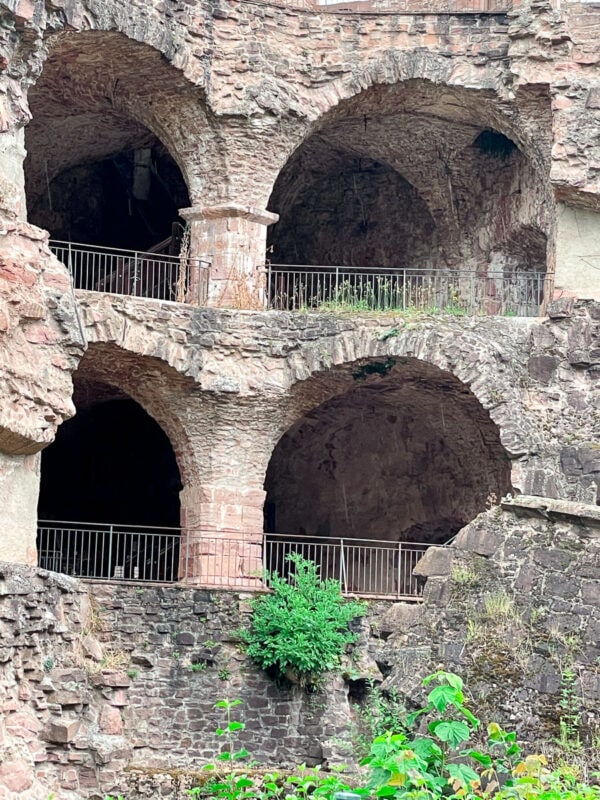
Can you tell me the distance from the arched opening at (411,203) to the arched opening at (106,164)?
1699mm

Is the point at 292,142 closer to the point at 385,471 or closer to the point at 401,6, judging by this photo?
the point at 401,6

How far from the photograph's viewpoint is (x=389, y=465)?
23797 millimetres

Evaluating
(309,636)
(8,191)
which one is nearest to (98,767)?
(309,636)

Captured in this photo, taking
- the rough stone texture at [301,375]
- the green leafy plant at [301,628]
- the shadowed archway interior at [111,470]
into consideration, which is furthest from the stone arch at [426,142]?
the green leafy plant at [301,628]

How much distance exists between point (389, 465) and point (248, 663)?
5.96 meters

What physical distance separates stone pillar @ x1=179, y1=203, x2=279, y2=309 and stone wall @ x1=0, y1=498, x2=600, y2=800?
12.6 ft

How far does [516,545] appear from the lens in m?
11.3

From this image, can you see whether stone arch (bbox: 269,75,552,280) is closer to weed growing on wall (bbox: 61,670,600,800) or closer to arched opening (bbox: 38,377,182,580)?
arched opening (bbox: 38,377,182,580)

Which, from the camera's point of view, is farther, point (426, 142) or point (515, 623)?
point (426, 142)

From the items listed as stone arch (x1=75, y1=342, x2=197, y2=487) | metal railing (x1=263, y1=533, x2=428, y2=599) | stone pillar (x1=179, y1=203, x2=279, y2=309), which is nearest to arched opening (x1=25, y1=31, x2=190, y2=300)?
stone pillar (x1=179, y1=203, x2=279, y2=309)

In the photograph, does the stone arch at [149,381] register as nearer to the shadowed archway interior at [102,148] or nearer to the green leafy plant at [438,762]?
the shadowed archway interior at [102,148]

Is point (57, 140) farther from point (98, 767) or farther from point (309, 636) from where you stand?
point (98, 767)

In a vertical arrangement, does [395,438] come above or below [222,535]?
above

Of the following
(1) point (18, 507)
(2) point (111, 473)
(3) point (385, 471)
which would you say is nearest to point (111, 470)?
(2) point (111, 473)
